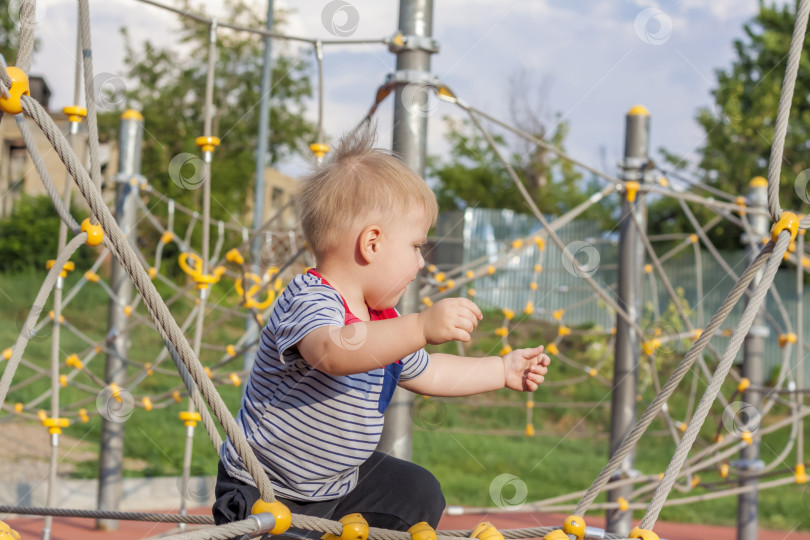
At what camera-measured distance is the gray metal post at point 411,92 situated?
204 centimetres

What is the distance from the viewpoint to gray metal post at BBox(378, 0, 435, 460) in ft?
6.71

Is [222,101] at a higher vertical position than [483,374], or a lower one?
higher

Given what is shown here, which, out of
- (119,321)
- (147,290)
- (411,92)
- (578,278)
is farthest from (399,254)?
(578,278)

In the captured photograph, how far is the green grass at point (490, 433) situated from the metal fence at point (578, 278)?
0.60m

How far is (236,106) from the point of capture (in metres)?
13.5

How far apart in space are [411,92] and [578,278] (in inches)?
250

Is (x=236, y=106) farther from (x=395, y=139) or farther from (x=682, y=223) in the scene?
(x=395, y=139)

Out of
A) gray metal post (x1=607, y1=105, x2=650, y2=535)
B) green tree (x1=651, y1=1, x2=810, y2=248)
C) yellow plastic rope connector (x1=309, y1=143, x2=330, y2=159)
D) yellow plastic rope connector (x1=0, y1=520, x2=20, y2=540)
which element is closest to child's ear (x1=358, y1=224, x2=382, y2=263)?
yellow plastic rope connector (x1=0, y1=520, x2=20, y2=540)

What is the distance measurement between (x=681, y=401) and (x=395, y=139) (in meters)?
5.70

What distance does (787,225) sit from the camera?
4.35 ft

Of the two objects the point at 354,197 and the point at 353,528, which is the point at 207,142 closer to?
the point at 354,197

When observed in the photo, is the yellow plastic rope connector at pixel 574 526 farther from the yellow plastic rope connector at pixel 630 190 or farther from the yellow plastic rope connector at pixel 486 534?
the yellow plastic rope connector at pixel 630 190

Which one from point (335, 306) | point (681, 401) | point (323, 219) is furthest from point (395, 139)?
point (681, 401)

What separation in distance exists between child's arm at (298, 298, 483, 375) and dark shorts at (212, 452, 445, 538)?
12.9 inches
